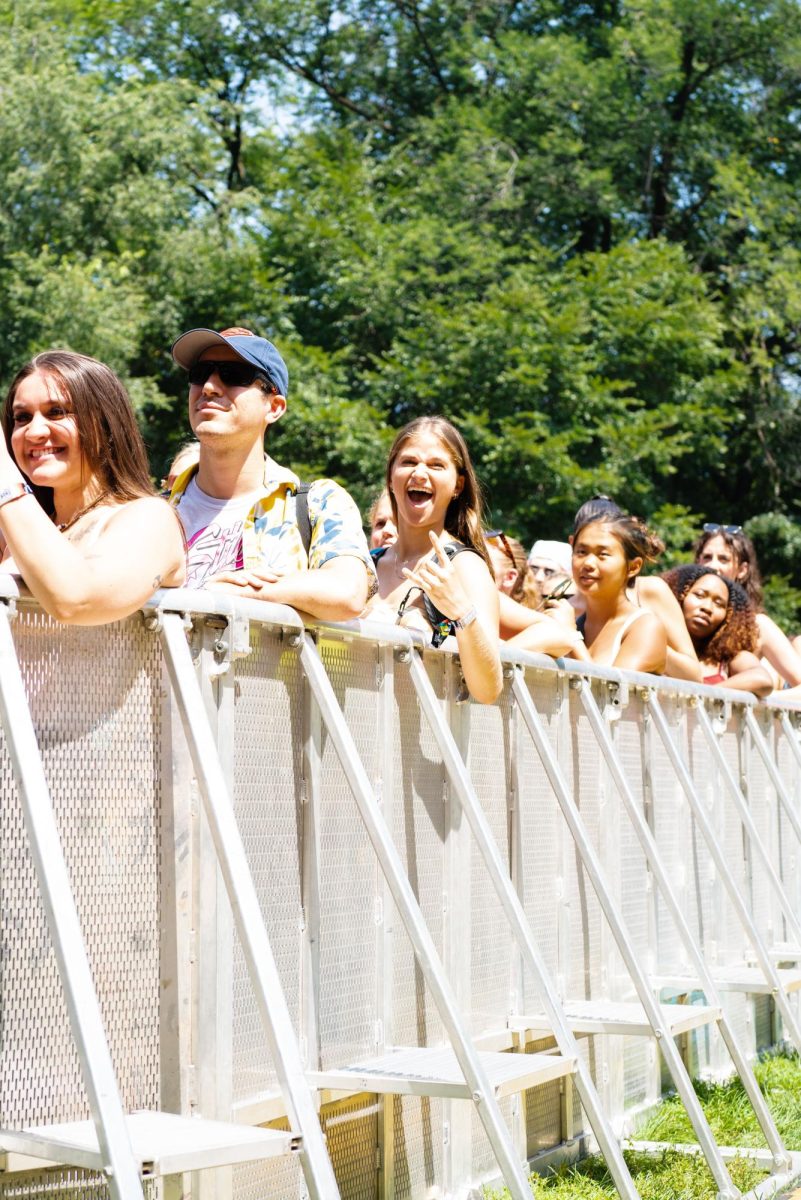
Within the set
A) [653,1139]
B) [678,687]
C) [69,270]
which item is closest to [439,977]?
[653,1139]

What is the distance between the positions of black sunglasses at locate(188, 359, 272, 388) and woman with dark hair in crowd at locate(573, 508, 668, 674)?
9.33 feet

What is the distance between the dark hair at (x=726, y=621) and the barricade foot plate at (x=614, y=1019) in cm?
266

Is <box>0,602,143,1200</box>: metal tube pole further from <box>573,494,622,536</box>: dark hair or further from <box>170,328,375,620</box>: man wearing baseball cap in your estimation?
<box>573,494,622,536</box>: dark hair

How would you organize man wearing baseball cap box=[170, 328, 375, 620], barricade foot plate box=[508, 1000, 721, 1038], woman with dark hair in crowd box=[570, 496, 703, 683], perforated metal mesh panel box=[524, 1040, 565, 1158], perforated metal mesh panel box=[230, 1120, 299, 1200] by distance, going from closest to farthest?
1. perforated metal mesh panel box=[230, 1120, 299, 1200]
2. man wearing baseball cap box=[170, 328, 375, 620]
3. barricade foot plate box=[508, 1000, 721, 1038]
4. perforated metal mesh panel box=[524, 1040, 565, 1158]
5. woman with dark hair in crowd box=[570, 496, 703, 683]

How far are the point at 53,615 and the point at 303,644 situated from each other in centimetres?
102

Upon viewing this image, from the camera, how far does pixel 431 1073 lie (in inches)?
162

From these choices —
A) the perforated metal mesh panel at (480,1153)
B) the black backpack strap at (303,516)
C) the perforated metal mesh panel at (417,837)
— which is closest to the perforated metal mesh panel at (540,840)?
the perforated metal mesh panel at (480,1153)

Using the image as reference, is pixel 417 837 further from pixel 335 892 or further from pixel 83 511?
pixel 83 511

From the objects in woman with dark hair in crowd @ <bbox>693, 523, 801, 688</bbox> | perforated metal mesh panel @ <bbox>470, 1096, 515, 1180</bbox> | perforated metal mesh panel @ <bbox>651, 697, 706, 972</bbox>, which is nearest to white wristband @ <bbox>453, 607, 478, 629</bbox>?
perforated metal mesh panel @ <bbox>470, 1096, 515, 1180</bbox>

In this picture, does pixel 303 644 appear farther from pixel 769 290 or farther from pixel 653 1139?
pixel 769 290

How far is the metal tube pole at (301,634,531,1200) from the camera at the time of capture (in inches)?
Result: 149

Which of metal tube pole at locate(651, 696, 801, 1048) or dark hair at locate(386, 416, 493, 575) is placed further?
metal tube pole at locate(651, 696, 801, 1048)

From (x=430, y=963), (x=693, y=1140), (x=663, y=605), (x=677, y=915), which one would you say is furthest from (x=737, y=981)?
(x=430, y=963)

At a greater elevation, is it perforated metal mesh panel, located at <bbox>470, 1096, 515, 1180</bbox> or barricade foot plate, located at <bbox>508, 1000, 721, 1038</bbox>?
barricade foot plate, located at <bbox>508, 1000, 721, 1038</bbox>
